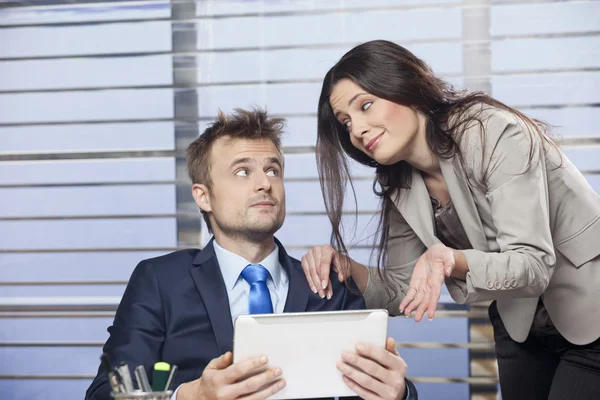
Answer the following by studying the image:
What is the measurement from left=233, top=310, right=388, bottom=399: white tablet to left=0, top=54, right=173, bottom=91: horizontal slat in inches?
102

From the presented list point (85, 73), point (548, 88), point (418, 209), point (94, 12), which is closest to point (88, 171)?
point (85, 73)

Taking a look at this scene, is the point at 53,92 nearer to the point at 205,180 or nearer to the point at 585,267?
the point at 205,180

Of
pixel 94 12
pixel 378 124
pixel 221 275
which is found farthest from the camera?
pixel 94 12

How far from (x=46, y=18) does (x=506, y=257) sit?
9.90 feet

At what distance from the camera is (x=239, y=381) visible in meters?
1.70

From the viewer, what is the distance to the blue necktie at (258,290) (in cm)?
233

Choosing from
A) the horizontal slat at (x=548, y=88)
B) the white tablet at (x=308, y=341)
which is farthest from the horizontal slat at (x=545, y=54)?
the white tablet at (x=308, y=341)

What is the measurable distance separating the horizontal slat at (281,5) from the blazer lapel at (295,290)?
1.81 m

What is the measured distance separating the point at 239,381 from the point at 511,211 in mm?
936

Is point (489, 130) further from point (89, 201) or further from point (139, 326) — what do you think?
point (89, 201)

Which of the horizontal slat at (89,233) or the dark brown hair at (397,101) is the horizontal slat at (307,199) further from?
the dark brown hair at (397,101)

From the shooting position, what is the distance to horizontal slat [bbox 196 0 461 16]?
384 cm

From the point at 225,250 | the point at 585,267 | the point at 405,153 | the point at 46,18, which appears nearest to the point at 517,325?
the point at 585,267

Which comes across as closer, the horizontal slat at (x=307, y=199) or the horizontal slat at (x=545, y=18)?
the horizontal slat at (x=545, y=18)
